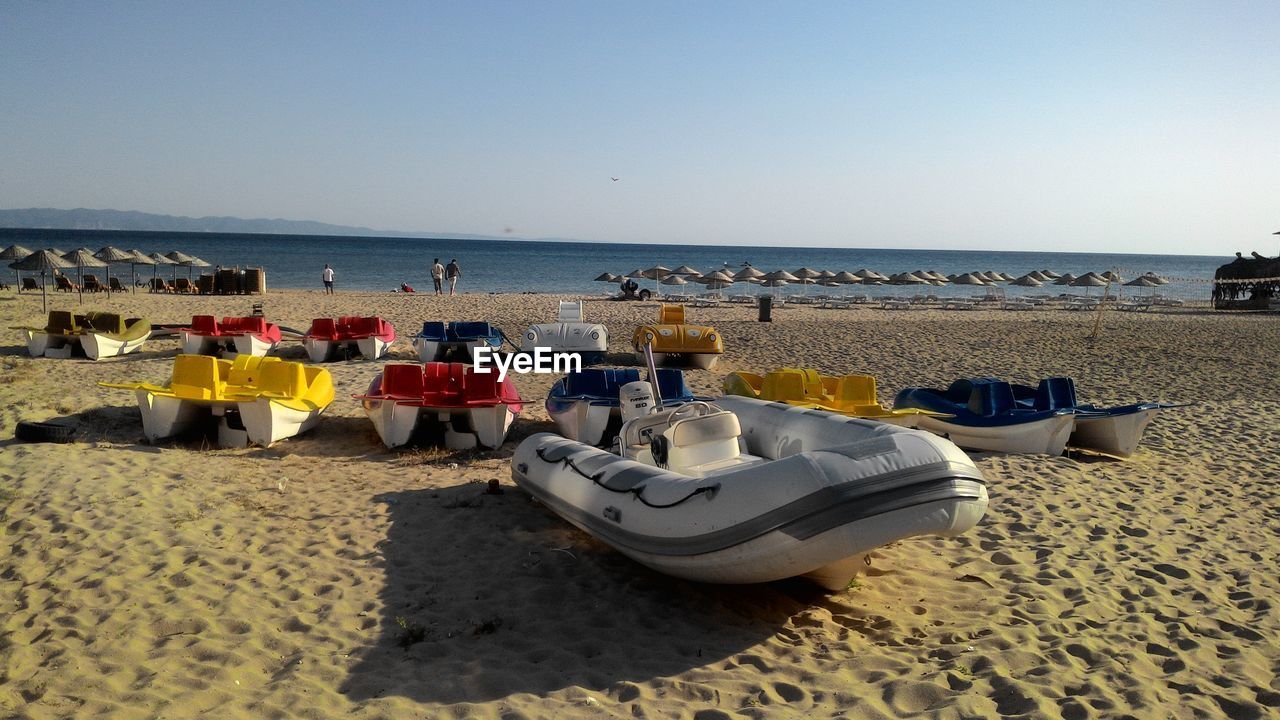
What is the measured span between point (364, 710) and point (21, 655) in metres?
1.74

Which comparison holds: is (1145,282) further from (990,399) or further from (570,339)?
(990,399)

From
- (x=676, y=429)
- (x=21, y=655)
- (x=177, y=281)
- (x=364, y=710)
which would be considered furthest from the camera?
(x=177, y=281)

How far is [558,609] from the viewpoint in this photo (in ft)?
13.7

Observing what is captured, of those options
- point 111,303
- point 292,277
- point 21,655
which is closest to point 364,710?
point 21,655

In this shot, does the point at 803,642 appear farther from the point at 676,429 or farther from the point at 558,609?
the point at 676,429

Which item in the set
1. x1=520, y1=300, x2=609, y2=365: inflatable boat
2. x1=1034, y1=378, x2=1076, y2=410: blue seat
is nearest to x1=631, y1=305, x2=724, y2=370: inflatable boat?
x1=520, y1=300, x2=609, y2=365: inflatable boat

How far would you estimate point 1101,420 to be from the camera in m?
7.36

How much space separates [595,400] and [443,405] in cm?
142

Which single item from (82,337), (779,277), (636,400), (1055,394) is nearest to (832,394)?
(1055,394)

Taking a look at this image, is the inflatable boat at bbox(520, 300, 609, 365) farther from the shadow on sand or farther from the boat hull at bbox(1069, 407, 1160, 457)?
the shadow on sand

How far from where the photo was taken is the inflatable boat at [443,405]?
7191mm

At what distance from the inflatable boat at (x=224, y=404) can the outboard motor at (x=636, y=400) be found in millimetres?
3399

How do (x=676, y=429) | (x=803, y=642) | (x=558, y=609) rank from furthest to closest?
1. (x=676, y=429)
2. (x=558, y=609)
3. (x=803, y=642)

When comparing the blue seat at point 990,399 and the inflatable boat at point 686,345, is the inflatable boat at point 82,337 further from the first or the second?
the blue seat at point 990,399
